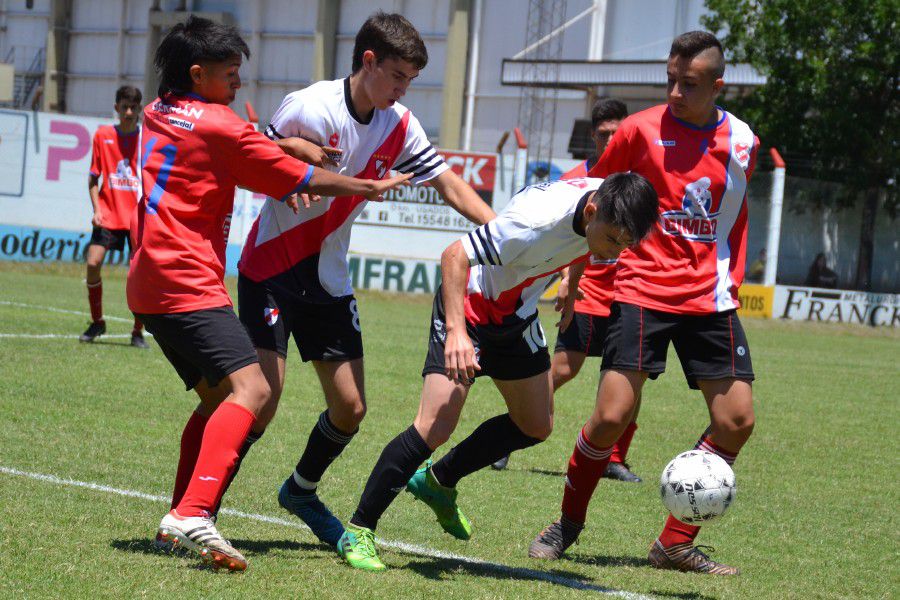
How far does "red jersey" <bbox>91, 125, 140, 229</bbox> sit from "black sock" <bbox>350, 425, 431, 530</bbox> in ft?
24.1

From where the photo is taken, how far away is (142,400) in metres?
8.08

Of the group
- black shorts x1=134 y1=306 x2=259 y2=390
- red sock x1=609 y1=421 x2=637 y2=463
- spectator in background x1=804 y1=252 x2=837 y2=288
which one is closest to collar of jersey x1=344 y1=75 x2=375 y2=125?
black shorts x1=134 y1=306 x2=259 y2=390

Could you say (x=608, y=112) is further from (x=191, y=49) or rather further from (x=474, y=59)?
(x=474, y=59)

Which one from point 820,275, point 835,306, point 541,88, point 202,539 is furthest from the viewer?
point 541,88

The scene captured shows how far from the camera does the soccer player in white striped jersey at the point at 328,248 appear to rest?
4680mm

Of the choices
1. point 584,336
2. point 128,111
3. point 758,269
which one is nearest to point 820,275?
point 758,269

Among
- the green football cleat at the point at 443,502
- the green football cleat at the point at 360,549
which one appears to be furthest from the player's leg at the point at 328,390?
the green football cleat at the point at 443,502

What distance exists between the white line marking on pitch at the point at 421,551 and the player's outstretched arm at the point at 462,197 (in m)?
1.38

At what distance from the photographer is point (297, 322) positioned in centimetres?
482

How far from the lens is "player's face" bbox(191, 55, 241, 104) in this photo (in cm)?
435

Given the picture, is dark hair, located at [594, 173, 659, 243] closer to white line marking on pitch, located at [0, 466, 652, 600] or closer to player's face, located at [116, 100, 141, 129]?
white line marking on pitch, located at [0, 466, 652, 600]

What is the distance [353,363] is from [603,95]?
31.0 m

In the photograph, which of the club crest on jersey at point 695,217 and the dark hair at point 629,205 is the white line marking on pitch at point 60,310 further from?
the dark hair at point 629,205

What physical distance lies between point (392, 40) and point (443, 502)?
190cm
